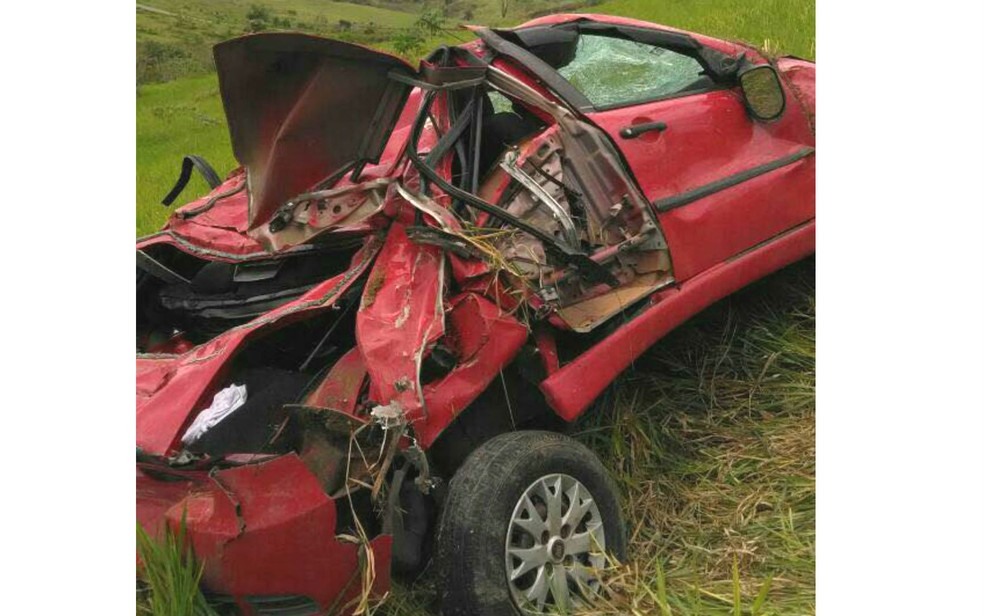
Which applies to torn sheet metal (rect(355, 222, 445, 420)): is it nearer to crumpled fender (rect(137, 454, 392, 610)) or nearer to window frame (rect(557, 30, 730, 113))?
crumpled fender (rect(137, 454, 392, 610))

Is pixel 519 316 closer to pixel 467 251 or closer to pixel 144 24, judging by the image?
pixel 467 251

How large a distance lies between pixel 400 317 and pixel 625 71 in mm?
1672

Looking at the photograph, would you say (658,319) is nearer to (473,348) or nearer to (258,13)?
(473,348)

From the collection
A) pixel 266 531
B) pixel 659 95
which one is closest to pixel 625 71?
pixel 659 95

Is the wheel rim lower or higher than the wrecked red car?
lower

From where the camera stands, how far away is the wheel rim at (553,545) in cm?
340

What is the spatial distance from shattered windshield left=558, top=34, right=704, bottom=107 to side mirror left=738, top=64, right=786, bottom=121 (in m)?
0.20

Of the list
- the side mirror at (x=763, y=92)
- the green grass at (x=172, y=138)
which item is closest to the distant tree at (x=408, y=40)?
the green grass at (x=172, y=138)

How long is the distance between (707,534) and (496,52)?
6.23 ft

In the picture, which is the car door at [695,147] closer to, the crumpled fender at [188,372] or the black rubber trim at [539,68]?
the black rubber trim at [539,68]

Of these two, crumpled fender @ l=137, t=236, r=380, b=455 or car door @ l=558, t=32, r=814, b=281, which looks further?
car door @ l=558, t=32, r=814, b=281

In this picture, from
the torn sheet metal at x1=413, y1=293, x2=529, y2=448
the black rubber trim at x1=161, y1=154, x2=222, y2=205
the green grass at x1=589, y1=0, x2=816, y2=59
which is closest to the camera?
the torn sheet metal at x1=413, y1=293, x2=529, y2=448

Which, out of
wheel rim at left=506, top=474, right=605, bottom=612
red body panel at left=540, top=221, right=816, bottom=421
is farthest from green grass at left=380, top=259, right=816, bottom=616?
red body panel at left=540, top=221, right=816, bottom=421

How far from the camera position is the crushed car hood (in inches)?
136
